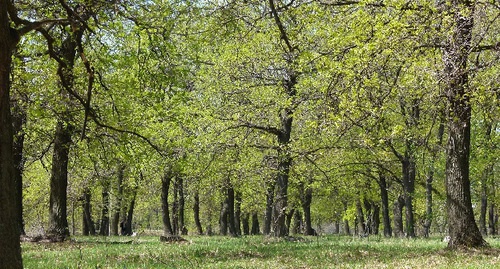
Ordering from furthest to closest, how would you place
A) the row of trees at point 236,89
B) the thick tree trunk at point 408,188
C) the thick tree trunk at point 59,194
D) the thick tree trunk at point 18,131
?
the thick tree trunk at point 408,188 < the thick tree trunk at point 59,194 < the thick tree trunk at point 18,131 < the row of trees at point 236,89

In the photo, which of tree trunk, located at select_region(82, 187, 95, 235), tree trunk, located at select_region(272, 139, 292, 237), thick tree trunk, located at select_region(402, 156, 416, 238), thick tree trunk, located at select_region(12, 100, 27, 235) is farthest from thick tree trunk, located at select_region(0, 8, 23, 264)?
tree trunk, located at select_region(82, 187, 95, 235)

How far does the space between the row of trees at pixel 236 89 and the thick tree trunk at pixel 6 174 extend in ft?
0.07

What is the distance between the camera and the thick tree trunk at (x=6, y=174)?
6129 millimetres

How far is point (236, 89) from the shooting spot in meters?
21.1

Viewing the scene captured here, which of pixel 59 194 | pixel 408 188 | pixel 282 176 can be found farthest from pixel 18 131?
pixel 408 188

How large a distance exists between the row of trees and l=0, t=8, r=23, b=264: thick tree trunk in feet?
0.07

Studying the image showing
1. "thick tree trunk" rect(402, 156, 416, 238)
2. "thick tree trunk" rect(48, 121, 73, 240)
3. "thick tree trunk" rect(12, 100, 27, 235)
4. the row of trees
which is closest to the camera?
the row of trees

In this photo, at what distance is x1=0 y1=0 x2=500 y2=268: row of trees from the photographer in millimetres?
8789

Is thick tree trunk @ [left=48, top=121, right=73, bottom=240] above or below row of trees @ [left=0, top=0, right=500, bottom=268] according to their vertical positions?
below

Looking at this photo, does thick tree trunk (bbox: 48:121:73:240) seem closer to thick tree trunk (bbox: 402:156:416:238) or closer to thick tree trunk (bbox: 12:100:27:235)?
thick tree trunk (bbox: 12:100:27:235)

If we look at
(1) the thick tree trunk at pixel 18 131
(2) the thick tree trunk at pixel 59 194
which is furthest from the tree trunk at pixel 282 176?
(1) the thick tree trunk at pixel 18 131

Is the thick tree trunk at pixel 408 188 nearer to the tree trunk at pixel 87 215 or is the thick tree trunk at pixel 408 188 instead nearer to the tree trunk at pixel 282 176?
the tree trunk at pixel 282 176

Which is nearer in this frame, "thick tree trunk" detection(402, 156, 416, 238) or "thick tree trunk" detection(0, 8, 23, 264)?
"thick tree trunk" detection(0, 8, 23, 264)

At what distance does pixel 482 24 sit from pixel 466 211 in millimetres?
5530
